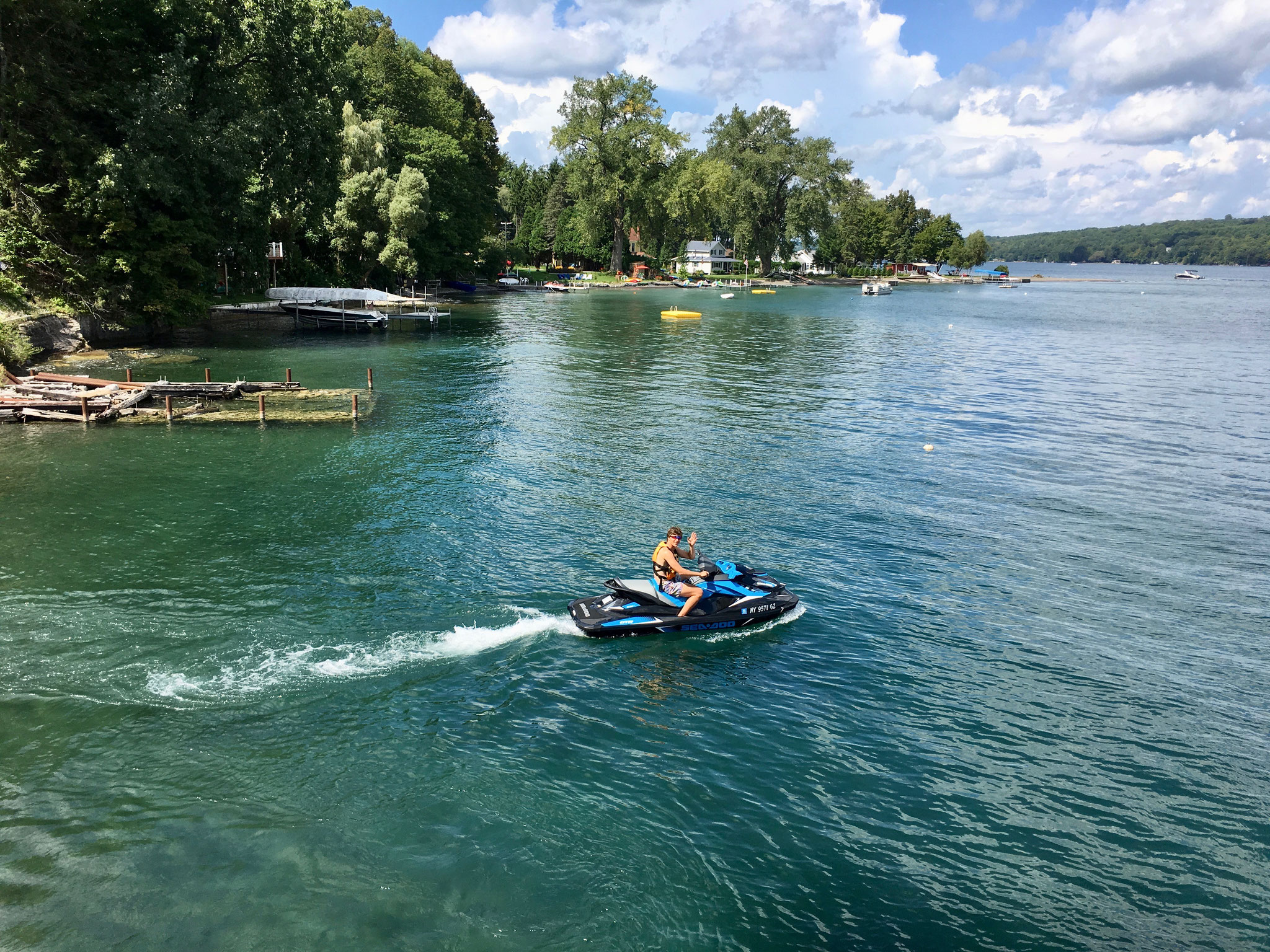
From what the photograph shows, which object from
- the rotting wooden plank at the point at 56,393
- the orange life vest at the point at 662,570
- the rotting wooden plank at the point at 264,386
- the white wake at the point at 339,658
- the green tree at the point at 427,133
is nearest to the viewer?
the white wake at the point at 339,658

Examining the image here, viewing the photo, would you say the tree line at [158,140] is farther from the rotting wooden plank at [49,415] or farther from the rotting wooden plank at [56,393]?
the rotting wooden plank at [49,415]

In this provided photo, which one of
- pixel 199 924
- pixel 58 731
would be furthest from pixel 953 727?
pixel 58 731

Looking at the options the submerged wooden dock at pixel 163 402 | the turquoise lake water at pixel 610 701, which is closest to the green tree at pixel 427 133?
the submerged wooden dock at pixel 163 402

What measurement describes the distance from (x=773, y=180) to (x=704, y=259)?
20.7 meters

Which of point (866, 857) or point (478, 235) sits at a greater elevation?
point (478, 235)

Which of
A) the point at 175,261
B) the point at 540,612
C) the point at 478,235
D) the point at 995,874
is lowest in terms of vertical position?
the point at 995,874

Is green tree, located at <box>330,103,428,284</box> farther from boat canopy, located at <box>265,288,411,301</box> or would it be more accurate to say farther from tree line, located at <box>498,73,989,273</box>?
tree line, located at <box>498,73,989,273</box>

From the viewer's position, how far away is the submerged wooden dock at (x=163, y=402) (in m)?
35.5

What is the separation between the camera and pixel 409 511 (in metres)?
26.5

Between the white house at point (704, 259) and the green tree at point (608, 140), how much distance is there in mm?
35316

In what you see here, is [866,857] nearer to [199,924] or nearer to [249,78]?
[199,924]

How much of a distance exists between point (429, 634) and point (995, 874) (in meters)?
12.2

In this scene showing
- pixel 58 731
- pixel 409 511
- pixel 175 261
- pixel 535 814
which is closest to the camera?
pixel 535 814

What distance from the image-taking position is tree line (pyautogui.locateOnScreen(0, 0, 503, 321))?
44.3 metres
